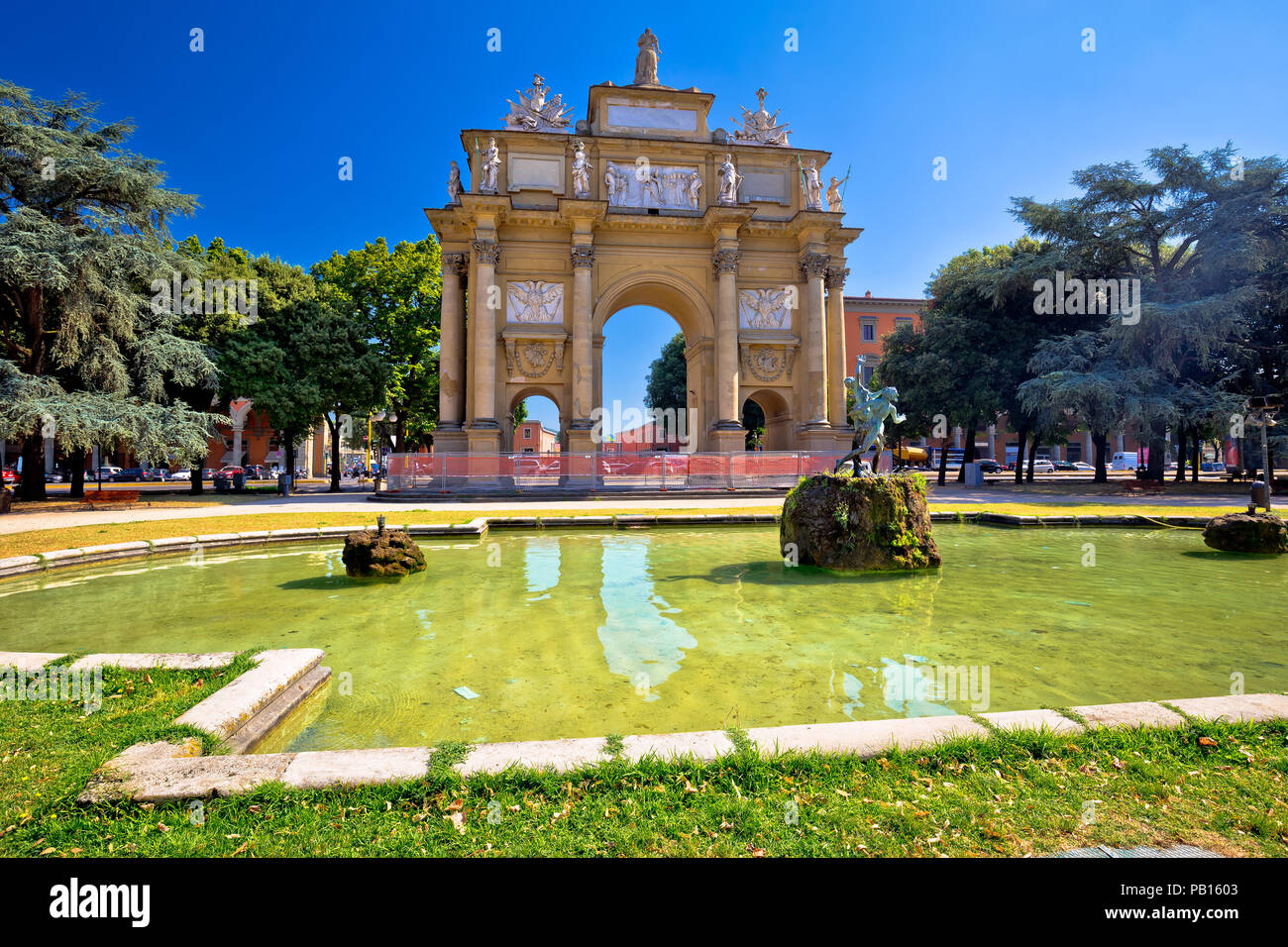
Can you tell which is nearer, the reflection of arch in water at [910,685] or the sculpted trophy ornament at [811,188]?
the reflection of arch in water at [910,685]

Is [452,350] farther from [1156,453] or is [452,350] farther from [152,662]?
[1156,453]

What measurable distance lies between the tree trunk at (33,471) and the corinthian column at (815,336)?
30914 millimetres

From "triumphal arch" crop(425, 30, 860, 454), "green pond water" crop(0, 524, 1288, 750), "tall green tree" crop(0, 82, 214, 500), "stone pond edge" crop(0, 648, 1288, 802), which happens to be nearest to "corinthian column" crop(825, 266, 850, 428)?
"triumphal arch" crop(425, 30, 860, 454)

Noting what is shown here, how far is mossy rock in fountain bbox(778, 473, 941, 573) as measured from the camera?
28.6 ft

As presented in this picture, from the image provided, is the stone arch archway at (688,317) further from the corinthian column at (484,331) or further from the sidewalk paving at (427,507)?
the sidewalk paving at (427,507)

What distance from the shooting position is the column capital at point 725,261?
2914cm

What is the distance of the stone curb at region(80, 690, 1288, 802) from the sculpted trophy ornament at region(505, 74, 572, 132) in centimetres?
3275

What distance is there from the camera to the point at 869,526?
8.76 m

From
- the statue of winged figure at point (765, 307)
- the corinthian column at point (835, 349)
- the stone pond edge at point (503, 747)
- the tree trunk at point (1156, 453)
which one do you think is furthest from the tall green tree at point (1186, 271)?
the stone pond edge at point (503, 747)

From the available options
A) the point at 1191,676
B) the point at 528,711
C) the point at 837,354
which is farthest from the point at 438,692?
the point at 837,354
